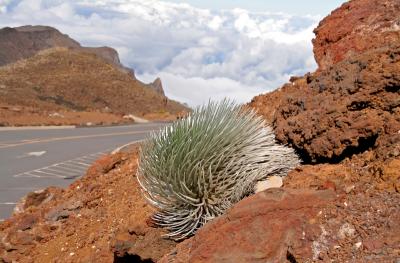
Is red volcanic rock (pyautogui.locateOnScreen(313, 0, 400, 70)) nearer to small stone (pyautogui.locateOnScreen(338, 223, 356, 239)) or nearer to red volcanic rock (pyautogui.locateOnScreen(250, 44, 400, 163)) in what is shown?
red volcanic rock (pyautogui.locateOnScreen(250, 44, 400, 163))

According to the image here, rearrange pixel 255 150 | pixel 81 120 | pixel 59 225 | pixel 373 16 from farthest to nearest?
pixel 81 120, pixel 59 225, pixel 373 16, pixel 255 150

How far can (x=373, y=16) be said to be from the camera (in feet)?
20.5

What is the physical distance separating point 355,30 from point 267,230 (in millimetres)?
→ 3161

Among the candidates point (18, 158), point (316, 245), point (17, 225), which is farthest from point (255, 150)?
point (18, 158)

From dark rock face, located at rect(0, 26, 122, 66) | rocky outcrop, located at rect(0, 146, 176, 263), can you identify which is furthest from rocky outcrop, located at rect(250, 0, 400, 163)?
dark rock face, located at rect(0, 26, 122, 66)

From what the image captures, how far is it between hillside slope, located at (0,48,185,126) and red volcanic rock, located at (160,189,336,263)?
1950 inches

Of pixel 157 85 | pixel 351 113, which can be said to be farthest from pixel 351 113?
pixel 157 85

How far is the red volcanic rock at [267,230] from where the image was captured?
3.67 metres

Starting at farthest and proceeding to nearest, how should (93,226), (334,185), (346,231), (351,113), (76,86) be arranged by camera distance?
(76,86) < (93,226) < (351,113) < (334,185) < (346,231)

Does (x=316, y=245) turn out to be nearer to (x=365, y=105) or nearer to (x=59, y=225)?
(x=365, y=105)

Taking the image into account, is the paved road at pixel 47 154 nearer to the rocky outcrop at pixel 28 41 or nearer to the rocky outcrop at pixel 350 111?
the rocky outcrop at pixel 350 111

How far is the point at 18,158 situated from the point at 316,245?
19.5 m

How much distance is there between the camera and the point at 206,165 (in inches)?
190

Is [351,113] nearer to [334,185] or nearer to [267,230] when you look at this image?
[334,185]
